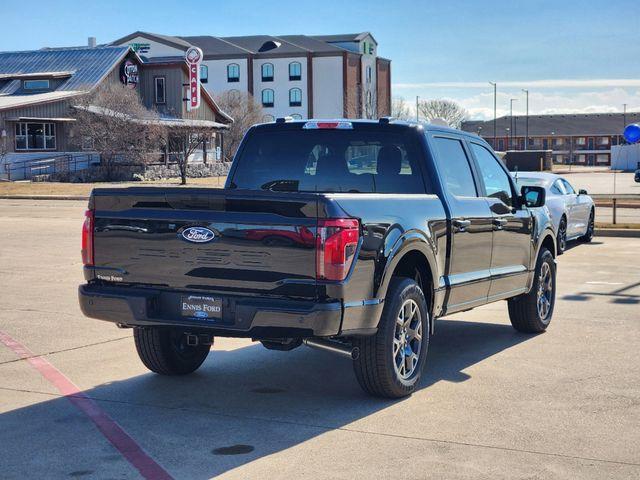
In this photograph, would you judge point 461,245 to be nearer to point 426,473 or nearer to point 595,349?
point 595,349

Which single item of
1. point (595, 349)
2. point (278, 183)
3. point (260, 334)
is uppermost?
point (278, 183)

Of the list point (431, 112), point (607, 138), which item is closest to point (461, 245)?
point (431, 112)

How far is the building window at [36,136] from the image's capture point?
194 ft

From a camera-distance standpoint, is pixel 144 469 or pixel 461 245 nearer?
pixel 144 469

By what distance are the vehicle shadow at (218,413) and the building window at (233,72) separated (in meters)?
102

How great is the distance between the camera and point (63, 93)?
62844 mm

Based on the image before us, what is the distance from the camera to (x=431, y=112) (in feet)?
471

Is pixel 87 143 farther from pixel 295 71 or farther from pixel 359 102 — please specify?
pixel 359 102

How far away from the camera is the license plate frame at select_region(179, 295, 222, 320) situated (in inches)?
251

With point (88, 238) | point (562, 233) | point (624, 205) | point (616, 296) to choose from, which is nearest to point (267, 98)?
point (624, 205)

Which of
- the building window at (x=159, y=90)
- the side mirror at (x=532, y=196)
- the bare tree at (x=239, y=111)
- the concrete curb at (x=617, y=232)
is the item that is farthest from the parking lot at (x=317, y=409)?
the bare tree at (x=239, y=111)

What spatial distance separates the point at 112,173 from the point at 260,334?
53188mm

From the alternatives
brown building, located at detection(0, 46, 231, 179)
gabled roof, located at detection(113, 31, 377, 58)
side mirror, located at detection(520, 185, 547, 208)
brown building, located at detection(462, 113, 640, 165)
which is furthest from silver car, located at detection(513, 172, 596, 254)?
brown building, located at detection(462, 113, 640, 165)

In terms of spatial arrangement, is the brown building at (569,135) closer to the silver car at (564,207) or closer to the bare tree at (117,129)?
the bare tree at (117,129)
